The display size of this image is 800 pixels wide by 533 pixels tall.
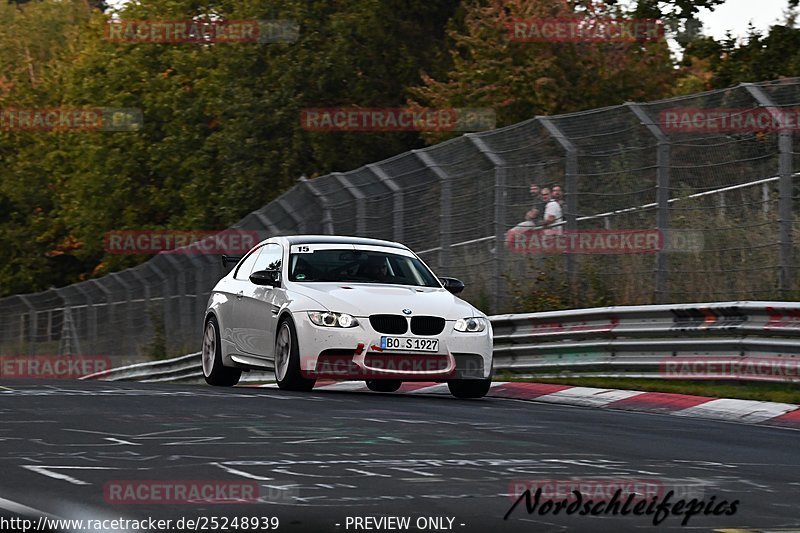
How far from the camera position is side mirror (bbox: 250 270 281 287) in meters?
15.2

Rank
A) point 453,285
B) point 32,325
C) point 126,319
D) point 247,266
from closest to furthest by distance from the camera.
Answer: point 453,285 → point 247,266 → point 126,319 → point 32,325

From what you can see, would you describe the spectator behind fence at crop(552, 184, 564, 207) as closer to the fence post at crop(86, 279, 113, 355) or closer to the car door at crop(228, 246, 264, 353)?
the car door at crop(228, 246, 264, 353)

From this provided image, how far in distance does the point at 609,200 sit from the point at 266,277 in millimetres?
4233

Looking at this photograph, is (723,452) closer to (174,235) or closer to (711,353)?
(711,353)

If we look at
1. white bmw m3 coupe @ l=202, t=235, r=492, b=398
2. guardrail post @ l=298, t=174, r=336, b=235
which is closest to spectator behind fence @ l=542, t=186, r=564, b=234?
white bmw m3 coupe @ l=202, t=235, r=492, b=398

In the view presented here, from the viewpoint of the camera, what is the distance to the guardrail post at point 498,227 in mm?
18656

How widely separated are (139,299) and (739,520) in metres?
26.6

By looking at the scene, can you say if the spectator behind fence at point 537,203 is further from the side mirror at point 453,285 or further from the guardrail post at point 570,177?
the side mirror at point 453,285

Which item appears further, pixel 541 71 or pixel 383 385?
pixel 541 71

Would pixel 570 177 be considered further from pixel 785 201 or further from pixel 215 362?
pixel 215 362

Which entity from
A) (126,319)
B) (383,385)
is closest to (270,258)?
(383,385)

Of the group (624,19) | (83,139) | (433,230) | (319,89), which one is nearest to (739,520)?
(433,230)

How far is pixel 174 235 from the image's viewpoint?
2055 inches

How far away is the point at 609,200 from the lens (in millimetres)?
17359
